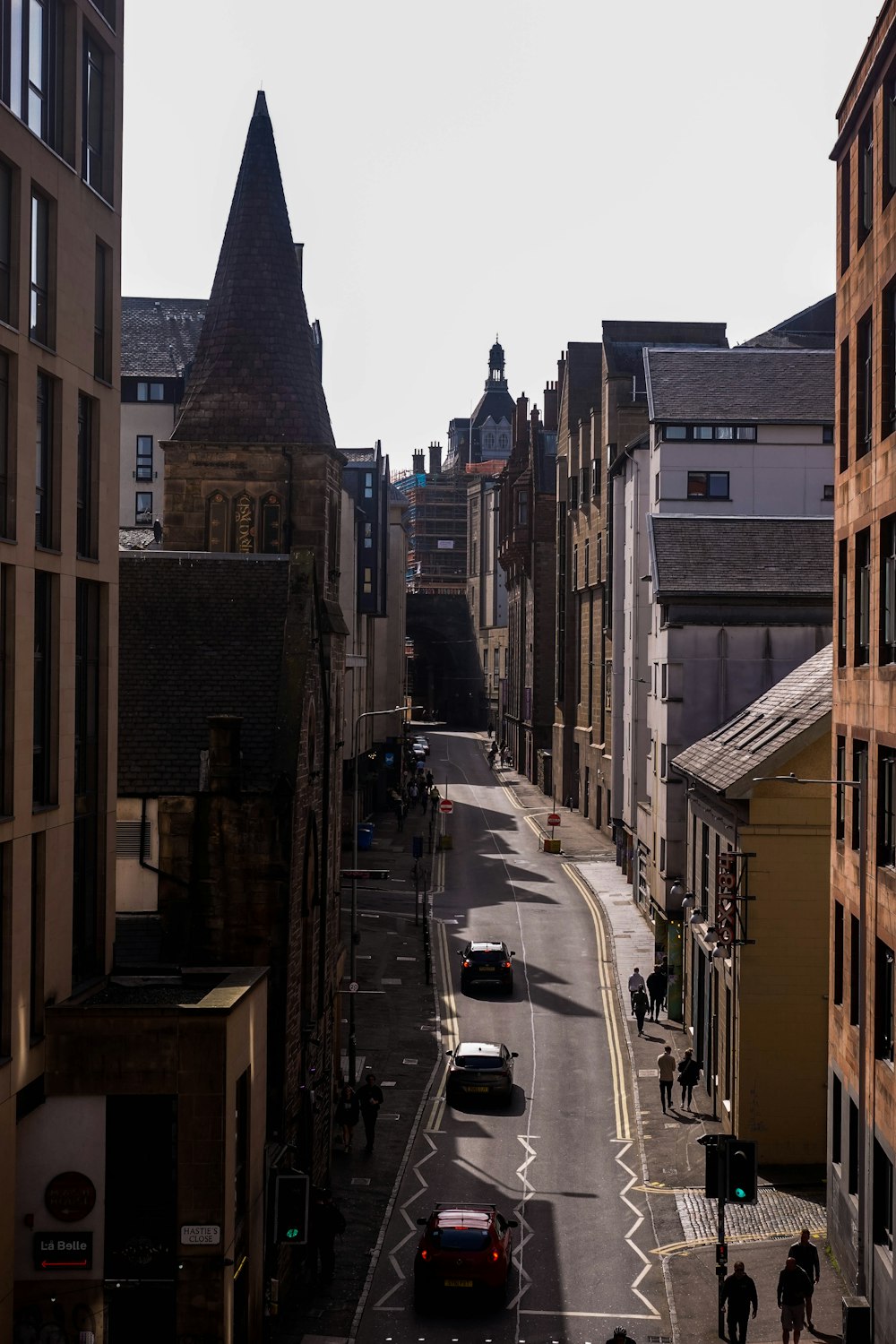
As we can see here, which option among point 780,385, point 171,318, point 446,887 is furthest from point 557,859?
point 171,318

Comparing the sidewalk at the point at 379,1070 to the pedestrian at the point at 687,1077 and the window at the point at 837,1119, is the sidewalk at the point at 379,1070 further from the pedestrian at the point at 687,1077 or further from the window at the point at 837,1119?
the window at the point at 837,1119

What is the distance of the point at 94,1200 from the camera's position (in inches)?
748

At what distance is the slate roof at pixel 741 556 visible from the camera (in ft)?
141

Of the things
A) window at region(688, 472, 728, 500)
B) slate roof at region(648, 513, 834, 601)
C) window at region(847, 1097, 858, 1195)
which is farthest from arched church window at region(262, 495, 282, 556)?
window at region(688, 472, 728, 500)

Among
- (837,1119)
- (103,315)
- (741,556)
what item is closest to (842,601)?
(837,1119)

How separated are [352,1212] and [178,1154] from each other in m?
9.87

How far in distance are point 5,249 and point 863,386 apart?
1308 centimetres

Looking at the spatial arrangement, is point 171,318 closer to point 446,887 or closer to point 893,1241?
point 446,887

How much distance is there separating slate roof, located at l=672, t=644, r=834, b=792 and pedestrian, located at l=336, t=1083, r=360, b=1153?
407 inches

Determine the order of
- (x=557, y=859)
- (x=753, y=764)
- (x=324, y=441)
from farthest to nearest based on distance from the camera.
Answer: (x=557, y=859) → (x=324, y=441) → (x=753, y=764)

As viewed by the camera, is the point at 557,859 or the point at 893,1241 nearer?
the point at 893,1241

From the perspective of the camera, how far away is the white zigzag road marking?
24141mm

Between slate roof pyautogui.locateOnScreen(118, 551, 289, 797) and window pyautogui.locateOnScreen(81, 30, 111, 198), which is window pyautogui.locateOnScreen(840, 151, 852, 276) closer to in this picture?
window pyautogui.locateOnScreen(81, 30, 111, 198)

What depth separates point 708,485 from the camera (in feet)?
175
